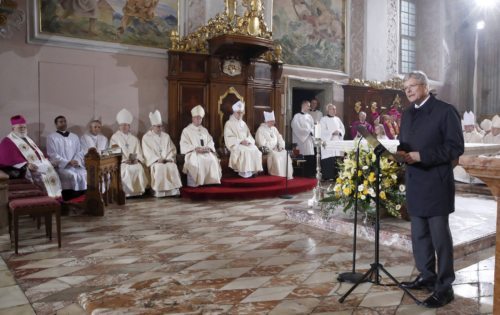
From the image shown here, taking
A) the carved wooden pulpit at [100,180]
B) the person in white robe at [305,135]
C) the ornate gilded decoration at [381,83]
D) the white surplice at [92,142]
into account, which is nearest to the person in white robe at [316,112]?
the person in white robe at [305,135]

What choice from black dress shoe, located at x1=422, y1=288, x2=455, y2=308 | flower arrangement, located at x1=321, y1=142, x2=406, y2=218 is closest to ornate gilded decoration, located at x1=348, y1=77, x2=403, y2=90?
flower arrangement, located at x1=321, y1=142, x2=406, y2=218

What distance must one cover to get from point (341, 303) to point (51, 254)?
298cm

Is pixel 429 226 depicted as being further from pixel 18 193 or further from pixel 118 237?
pixel 18 193

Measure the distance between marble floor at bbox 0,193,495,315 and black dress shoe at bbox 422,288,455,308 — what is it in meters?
0.05

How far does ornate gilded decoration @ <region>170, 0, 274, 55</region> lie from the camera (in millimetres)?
8977

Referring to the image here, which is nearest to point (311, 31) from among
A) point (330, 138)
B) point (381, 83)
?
point (381, 83)

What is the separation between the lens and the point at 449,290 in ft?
9.80

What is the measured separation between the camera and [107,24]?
8.17 meters

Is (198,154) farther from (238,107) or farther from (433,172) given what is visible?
(433,172)

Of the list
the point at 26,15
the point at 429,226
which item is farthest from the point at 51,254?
the point at 26,15

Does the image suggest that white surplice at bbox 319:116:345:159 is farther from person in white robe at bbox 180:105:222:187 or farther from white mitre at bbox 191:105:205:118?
white mitre at bbox 191:105:205:118

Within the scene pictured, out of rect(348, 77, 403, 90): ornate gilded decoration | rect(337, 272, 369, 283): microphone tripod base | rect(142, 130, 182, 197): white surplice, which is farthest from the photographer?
rect(348, 77, 403, 90): ornate gilded decoration

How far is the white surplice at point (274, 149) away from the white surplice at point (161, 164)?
209 cm

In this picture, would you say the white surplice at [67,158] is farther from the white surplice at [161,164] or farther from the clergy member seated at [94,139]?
the white surplice at [161,164]
